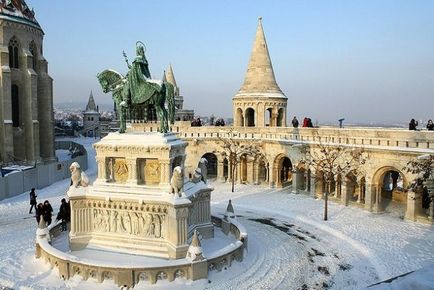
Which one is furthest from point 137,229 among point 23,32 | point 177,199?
point 23,32

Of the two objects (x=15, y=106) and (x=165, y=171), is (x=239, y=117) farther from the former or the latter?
(x=165, y=171)

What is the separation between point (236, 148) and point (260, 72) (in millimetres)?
5909

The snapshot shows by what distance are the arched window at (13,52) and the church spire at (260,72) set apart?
16470 millimetres

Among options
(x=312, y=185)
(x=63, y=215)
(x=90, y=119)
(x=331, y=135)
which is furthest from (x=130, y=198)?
(x=90, y=119)

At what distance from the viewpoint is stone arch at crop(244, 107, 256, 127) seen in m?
29.0

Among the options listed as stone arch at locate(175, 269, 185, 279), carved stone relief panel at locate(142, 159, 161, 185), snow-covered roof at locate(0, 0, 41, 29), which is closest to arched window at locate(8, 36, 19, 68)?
snow-covered roof at locate(0, 0, 41, 29)

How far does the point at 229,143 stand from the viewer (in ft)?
86.0

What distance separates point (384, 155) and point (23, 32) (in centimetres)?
2590

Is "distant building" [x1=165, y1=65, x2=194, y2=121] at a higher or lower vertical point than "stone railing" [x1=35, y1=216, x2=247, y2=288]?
higher

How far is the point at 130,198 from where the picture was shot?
1136cm

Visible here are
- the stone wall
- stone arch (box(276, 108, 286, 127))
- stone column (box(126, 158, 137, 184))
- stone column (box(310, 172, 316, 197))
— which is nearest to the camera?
stone column (box(126, 158, 137, 184))

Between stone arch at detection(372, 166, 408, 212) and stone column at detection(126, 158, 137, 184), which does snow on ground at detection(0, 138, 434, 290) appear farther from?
stone column at detection(126, 158, 137, 184)

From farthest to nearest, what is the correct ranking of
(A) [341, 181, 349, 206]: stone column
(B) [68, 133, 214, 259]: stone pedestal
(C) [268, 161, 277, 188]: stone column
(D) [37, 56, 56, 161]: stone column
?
(D) [37, 56, 56, 161]: stone column, (C) [268, 161, 277, 188]: stone column, (A) [341, 181, 349, 206]: stone column, (B) [68, 133, 214, 259]: stone pedestal

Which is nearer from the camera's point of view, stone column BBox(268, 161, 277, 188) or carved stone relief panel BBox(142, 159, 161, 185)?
carved stone relief panel BBox(142, 159, 161, 185)
